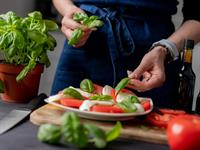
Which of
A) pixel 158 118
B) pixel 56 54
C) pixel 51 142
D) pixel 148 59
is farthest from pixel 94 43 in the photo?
pixel 56 54

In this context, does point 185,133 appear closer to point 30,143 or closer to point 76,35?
point 30,143

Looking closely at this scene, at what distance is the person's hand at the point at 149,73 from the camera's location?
849mm

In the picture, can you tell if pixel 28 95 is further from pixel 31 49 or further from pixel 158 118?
pixel 158 118

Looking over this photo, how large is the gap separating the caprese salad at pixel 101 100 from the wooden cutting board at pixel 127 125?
24 mm

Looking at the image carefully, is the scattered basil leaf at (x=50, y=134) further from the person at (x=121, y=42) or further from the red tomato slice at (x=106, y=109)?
the person at (x=121, y=42)

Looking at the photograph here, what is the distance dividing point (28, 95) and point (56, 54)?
1.05m

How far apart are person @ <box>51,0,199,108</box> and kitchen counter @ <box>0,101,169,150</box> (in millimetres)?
337

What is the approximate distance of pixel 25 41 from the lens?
865mm

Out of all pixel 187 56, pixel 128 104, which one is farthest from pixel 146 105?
pixel 187 56

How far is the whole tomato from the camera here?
57 centimetres

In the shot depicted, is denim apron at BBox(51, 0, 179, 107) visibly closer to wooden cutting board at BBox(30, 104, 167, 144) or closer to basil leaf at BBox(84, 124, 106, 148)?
wooden cutting board at BBox(30, 104, 167, 144)

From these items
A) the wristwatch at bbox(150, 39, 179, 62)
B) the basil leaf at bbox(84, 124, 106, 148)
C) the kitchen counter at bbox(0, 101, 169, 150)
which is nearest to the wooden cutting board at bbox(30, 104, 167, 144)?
the kitchen counter at bbox(0, 101, 169, 150)

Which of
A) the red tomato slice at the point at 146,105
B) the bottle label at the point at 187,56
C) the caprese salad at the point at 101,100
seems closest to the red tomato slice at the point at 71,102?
the caprese salad at the point at 101,100

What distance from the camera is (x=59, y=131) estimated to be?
0.59m
